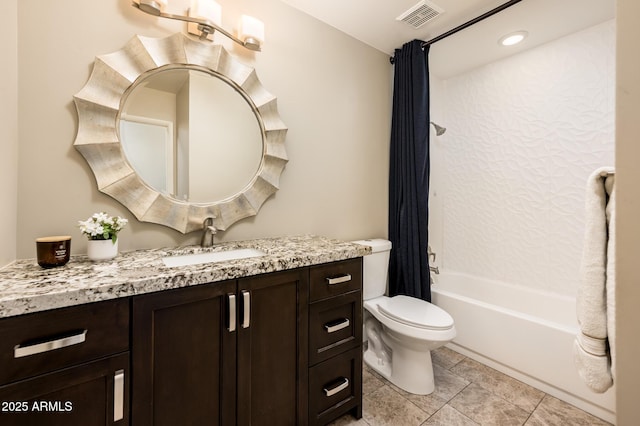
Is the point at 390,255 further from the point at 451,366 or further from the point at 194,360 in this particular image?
the point at 194,360

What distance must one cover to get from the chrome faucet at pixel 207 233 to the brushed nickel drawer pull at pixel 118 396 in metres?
0.68

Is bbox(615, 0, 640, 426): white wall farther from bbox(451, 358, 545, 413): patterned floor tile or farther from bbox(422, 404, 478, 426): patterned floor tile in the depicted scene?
bbox(451, 358, 545, 413): patterned floor tile

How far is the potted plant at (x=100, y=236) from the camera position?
1.07m

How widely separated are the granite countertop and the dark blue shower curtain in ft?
3.06

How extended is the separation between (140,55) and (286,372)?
63.2 inches

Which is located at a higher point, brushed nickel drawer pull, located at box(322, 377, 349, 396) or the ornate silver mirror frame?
the ornate silver mirror frame

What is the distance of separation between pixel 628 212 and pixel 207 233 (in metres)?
1.51

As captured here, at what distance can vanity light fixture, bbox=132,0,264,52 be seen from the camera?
1.23 m

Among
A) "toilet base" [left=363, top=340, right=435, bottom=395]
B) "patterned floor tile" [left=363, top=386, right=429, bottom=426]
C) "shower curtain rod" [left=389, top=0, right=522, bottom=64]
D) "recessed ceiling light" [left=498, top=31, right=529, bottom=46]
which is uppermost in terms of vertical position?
"recessed ceiling light" [left=498, top=31, right=529, bottom=46]

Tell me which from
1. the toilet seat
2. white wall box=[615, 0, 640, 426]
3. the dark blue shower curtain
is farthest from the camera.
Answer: the dark blue shower curtain

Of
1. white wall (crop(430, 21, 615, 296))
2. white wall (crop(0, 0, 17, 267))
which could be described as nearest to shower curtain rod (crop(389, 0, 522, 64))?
white wall (crop(430, 21, 615, 296))

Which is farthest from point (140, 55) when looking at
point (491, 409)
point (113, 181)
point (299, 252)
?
point (491, 409)

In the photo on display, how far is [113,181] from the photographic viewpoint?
1223mm

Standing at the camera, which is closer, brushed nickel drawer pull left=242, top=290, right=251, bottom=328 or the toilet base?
brushed nickel drawer pull left=242, top=290, right=251, bottom=328
